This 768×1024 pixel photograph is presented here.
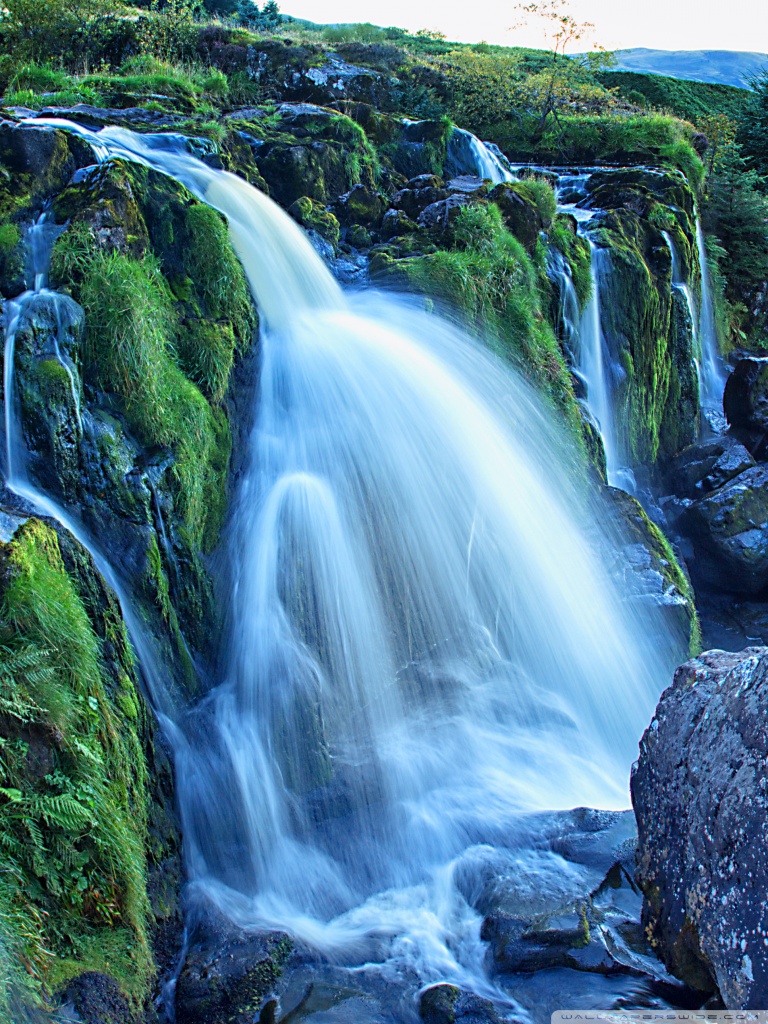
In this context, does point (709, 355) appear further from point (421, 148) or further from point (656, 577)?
point (656, 577)

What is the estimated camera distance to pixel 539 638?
8031mm

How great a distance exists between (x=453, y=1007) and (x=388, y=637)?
318 cm

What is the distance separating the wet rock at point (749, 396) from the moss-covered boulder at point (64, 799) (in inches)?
472

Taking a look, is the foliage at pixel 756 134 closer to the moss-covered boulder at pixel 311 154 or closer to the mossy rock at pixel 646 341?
the mossy rock at pixel 646 341

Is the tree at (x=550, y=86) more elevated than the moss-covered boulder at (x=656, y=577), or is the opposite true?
the tree at (x=550, y=86)

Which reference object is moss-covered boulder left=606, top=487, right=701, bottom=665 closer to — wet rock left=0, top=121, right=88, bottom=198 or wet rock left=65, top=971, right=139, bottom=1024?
wet rock left=65, top=971, right=139, bottom=1024

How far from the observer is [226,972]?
443 centimetres

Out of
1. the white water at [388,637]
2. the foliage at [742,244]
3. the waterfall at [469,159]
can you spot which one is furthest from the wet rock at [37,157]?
the foliage at [742,244]

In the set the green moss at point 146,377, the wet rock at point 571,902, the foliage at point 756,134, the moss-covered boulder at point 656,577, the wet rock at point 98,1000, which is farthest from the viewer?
the foliage at point 756,134

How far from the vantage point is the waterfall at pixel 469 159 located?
14648 millimetres

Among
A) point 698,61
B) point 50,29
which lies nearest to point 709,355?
point 50,29

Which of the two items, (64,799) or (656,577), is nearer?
(64,799)

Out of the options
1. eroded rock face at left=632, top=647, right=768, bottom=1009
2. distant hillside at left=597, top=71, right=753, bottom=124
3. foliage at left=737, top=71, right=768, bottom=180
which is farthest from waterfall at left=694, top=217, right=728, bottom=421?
distant hillside at left=597, top=71, right=753, bottom=124

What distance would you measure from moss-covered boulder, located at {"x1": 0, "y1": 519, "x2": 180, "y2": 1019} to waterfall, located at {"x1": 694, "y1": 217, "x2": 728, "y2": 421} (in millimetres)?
13516
